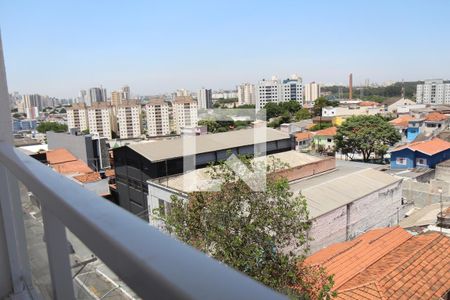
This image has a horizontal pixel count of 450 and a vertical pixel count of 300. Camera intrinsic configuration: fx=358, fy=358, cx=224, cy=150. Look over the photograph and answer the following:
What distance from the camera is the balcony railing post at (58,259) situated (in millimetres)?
568

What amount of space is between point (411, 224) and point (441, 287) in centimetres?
398

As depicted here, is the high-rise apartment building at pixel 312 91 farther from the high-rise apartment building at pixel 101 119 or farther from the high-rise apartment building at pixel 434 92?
the high-rise apartment building at pixel 101 119

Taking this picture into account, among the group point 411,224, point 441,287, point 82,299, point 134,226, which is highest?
point 134,226

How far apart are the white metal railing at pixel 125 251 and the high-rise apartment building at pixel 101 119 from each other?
66.9 feet

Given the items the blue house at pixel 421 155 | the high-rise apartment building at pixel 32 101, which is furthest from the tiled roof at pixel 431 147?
the high-rise apartment building at pixel 32 101

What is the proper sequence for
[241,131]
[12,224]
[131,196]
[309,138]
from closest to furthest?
1. [12,224]
2. [131,196]
3. [241,131]
4. [309,138]

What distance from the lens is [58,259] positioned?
61cm

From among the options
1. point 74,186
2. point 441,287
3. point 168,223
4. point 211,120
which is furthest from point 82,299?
point 211,120

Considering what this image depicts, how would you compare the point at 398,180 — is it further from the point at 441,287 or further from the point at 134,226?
the point at 134,226

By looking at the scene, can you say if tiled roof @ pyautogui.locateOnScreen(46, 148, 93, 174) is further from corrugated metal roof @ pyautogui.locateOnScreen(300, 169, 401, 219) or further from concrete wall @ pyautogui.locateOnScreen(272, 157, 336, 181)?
corrugated metal roof @ pyautogui.locateOnScreen(300, 169, 401, 219)

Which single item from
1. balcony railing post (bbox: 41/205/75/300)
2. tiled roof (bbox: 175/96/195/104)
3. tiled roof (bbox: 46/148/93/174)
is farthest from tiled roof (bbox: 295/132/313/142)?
balcony railing post (bbox: 41/205/75/300)

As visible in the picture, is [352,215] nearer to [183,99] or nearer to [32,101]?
[32,101]

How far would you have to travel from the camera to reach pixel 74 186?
1.59 feet

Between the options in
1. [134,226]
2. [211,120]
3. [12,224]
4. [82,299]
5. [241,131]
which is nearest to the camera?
[134,226]
